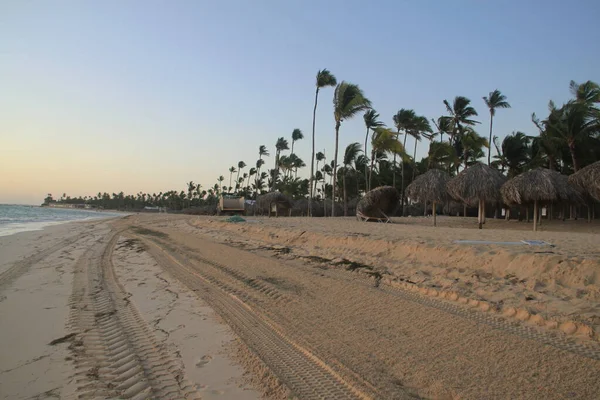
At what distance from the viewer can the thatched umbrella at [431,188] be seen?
764 inches

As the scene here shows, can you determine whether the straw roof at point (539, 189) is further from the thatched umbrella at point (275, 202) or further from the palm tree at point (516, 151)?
the thatched umbrella at point (275, 202)

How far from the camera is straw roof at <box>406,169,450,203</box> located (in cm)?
1941

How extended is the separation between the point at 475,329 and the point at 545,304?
4.18ft

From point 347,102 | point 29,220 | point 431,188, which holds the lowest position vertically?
point 29,220

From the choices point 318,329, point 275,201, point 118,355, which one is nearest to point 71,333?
point 118,355

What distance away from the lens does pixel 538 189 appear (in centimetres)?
1673

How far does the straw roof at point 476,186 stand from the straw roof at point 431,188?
716mm

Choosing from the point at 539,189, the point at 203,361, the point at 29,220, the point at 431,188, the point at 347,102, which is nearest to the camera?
the point at 203,361

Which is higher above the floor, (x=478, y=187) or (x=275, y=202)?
(x=478, y=187)

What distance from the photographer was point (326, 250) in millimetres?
9797

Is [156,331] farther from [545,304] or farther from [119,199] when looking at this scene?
[119,199]

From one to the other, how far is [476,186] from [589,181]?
4.94 m

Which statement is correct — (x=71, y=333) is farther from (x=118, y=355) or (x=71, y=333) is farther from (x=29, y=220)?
(x=29, y=220)

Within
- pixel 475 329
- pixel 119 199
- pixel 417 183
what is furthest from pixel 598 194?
pixel 119 199
